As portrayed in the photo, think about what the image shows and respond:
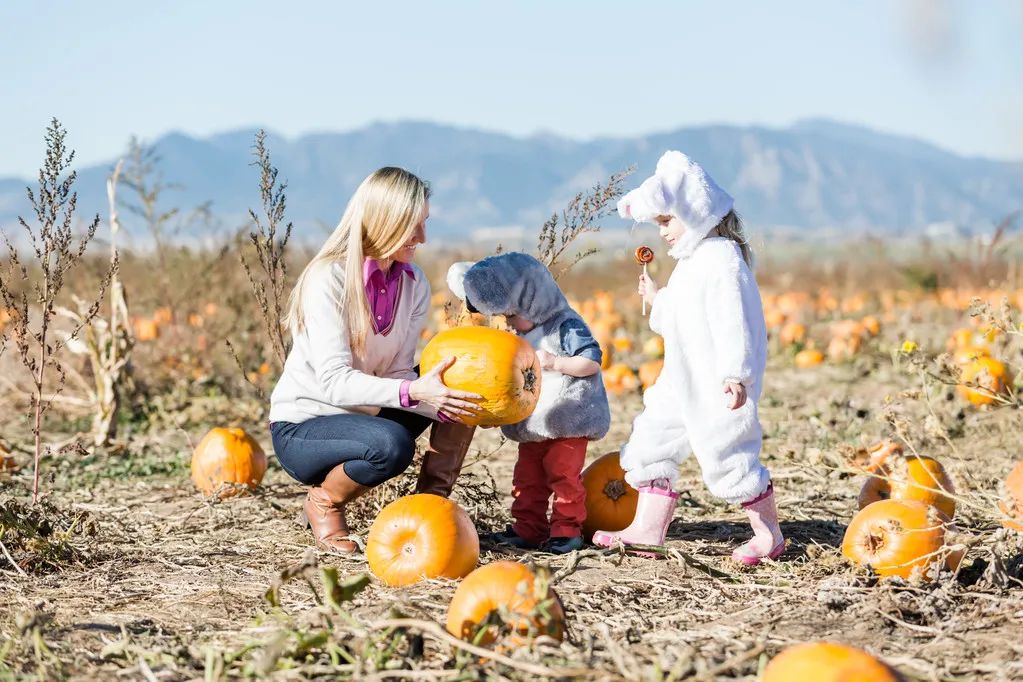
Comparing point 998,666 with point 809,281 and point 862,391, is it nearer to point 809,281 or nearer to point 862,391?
point 862,391

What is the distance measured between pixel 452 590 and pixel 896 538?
1.47m

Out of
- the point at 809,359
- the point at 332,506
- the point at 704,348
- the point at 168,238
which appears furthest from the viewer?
the point at 809,359

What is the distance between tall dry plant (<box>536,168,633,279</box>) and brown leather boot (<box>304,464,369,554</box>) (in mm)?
1464

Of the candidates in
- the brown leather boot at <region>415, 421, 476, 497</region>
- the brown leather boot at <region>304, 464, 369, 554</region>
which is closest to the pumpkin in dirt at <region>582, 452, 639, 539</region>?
the brown leather boot at <region>415, 421, 476, 497</region>

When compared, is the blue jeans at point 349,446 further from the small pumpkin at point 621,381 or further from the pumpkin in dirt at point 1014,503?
the small pumpkin at point 621,381

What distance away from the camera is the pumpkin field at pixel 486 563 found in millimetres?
2984

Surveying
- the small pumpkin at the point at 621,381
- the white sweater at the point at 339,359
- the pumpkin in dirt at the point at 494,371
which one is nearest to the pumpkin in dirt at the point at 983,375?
the small pumpkin at the point at 621,381

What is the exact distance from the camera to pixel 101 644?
11.2ft

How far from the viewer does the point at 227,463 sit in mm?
5656

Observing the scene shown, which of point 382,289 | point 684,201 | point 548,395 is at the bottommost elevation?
point 548,395

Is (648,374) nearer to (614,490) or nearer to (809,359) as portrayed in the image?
(809,359)

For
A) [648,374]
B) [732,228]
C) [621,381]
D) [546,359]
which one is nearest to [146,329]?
[621,381]

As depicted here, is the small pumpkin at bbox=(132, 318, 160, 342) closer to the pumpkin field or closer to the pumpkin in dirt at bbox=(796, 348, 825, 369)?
the pumpkin field

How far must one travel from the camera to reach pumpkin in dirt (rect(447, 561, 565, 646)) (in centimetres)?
293
